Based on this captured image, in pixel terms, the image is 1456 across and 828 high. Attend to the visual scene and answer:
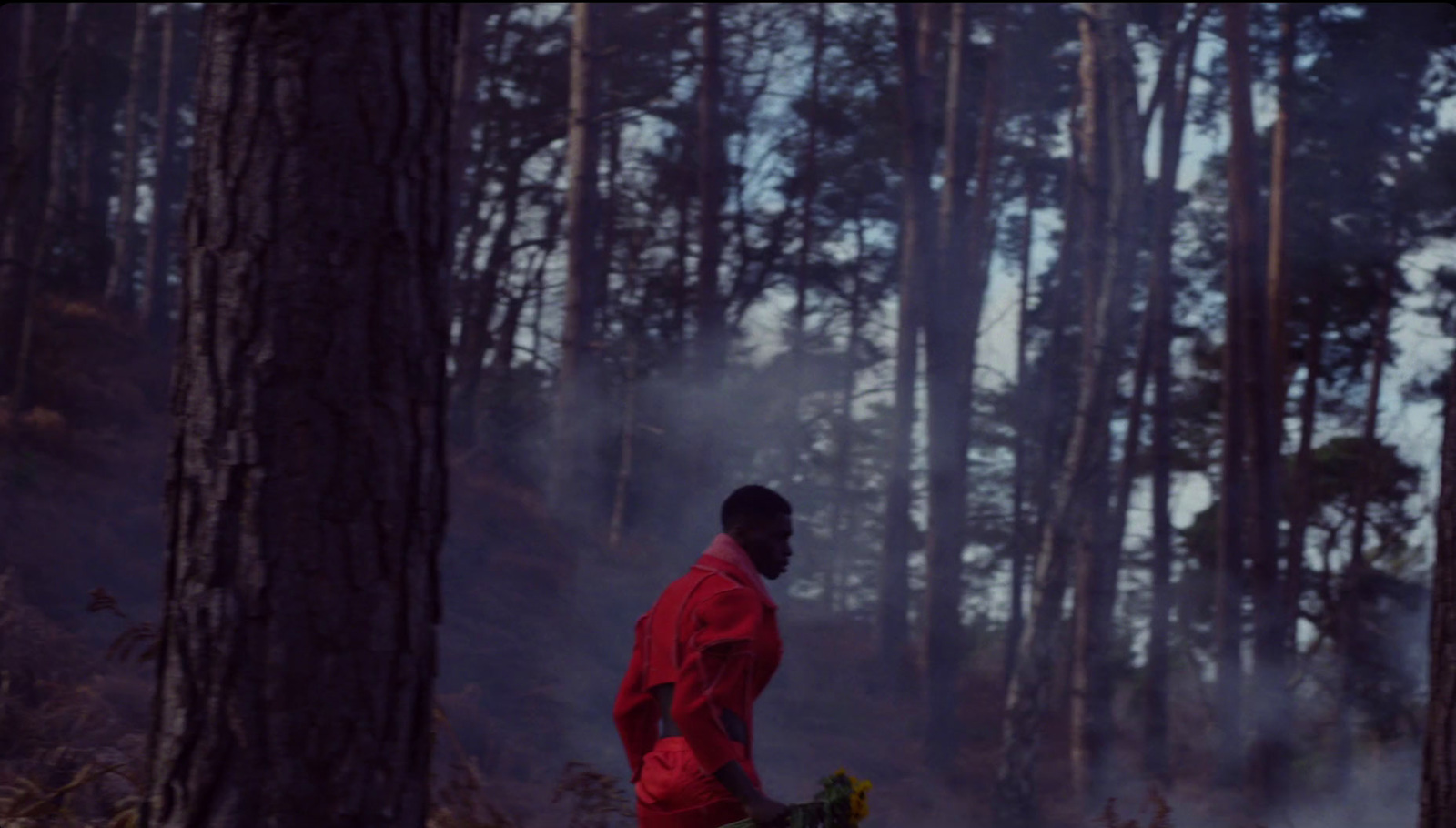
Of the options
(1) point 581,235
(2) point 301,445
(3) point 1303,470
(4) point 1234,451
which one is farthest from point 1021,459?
(2) point 301,445

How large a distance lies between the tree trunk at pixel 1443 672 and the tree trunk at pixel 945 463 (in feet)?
40.8

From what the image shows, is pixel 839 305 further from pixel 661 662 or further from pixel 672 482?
pixel 661 662

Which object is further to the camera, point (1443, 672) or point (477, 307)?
point (477, 307)

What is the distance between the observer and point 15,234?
12508mm

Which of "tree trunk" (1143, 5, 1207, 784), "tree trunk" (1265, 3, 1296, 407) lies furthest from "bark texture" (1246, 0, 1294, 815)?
"tree trunk" (1265, 3, 1296, 407)

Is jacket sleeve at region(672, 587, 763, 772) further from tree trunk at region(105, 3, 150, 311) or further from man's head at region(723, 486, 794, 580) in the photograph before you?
tree trunk at region(105, 3, 150, 311)

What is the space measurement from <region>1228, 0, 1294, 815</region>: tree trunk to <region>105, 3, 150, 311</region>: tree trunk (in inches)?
658

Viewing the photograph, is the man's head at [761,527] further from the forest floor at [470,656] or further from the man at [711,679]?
the forest floor at [470,656]

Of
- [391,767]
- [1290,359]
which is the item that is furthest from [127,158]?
[391,767]

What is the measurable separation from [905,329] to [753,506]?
14.7 metres

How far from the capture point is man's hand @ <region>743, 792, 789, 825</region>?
11.8ft

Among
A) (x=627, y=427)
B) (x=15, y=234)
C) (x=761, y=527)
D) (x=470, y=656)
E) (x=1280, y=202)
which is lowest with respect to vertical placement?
(x=470, y=656)

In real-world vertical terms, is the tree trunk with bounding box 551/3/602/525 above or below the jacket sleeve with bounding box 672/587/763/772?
above

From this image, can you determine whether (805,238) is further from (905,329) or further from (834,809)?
(834,809)
